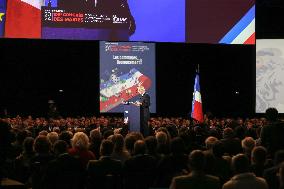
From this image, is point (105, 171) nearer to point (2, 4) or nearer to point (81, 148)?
point (81, 148)

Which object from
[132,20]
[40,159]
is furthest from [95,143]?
[132,20]

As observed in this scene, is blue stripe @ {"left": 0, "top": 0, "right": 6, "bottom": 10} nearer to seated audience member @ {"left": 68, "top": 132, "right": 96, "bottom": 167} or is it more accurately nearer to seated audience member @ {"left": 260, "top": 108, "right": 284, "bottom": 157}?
seated audience member @ {"left": 68, "top": 132, "right": 96, "bottom": 167}

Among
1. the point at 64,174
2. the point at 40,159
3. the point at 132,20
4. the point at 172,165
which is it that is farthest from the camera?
the point at 132,20

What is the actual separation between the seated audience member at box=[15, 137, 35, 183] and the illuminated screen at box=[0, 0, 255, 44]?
10.9m

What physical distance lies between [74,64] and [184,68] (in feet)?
A: 14.3

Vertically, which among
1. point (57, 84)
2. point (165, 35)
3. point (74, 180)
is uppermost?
point (165, 35)

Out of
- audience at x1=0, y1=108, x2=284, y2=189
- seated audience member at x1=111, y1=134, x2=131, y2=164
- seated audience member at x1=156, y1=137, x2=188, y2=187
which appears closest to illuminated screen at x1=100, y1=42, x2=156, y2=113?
audience at x1=0, y1=108, x2=284, y2=189

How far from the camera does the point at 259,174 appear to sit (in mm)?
5684

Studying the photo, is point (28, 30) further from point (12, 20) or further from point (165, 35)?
point (165, 35)

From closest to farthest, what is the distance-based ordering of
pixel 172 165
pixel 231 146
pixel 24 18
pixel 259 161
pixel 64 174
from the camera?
1. pixel 64 174
2. pixel 259 161
3. pixel 172 165
4. pixel 231 146
5. pixel 24 18

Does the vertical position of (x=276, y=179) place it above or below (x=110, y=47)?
below

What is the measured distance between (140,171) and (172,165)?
34 cm

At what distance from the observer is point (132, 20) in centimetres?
1789

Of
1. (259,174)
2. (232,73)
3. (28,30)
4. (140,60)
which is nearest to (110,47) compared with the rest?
(140,60)
